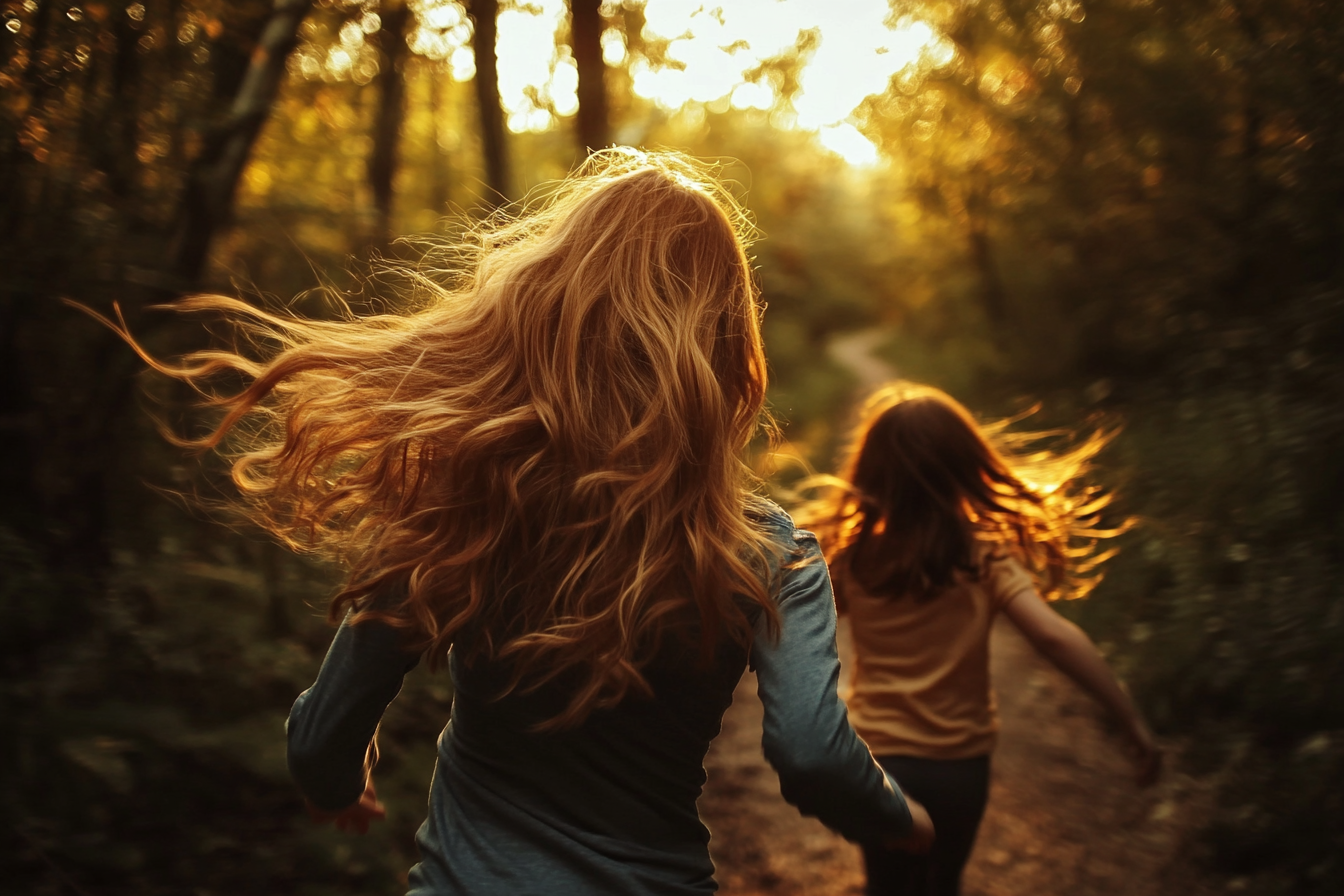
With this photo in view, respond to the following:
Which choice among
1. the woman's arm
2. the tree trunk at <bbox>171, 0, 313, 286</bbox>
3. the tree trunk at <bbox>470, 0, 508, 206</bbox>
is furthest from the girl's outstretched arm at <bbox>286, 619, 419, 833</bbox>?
the tree trunk at <bbox>470, 0, 508, 206</bbox>

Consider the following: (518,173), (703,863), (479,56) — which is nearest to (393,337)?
(703,863)

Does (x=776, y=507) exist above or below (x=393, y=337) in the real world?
below

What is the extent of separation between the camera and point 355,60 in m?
8.69

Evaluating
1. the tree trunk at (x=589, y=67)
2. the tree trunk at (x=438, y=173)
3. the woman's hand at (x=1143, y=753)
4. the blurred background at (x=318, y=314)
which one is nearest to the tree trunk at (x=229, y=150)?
the blurred background at (x=318, y=314)

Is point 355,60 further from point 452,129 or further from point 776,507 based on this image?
point 452,129

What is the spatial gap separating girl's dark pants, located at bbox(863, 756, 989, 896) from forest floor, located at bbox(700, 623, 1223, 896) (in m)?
1.75

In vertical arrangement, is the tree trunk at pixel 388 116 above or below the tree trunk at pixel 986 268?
below

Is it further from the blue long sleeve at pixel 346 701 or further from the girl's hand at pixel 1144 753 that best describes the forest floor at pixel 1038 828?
the blue long sleeve at pixel 346 701

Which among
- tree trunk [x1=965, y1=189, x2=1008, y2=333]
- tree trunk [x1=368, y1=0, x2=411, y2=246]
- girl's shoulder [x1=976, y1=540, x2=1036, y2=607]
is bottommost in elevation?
girl's shoulder [x1=976, y1=540, x2=1036, y2=607]

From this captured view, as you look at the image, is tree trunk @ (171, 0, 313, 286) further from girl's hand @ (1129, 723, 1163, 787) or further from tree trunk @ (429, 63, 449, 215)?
tree trunk @ (429, 63, 449, 215)

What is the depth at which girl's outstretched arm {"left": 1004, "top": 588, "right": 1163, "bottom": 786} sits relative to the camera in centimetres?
256

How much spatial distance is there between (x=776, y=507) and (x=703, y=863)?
60 cm

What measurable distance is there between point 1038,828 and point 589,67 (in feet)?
19.9

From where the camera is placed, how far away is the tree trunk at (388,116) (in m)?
8.30
